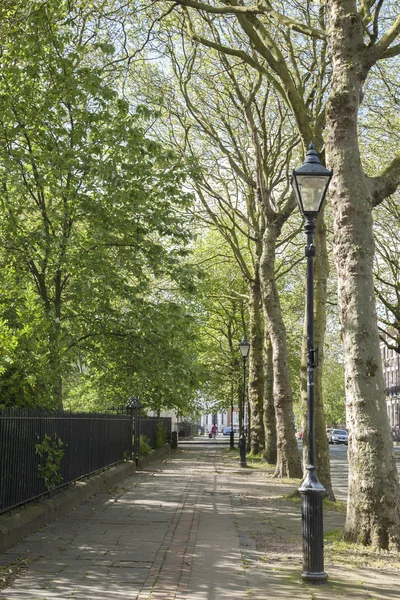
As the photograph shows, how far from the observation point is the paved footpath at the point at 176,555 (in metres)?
7.26

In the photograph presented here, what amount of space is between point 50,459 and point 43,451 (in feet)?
0.68

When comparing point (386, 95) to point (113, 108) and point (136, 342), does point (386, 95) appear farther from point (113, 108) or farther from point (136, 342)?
point (136, 342)

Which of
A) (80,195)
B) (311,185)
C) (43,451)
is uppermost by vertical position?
(80,195)

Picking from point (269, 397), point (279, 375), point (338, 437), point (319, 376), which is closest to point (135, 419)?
point (269, 397)

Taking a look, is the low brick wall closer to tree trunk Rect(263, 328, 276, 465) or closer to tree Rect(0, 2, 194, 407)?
tree Rect(0, 2, 194, 407)

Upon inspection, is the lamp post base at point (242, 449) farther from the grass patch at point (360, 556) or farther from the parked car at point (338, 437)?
the parked car at point (338, 437)

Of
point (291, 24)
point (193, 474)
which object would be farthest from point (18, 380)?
point (193, 474)

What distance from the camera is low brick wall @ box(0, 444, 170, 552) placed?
943 cm

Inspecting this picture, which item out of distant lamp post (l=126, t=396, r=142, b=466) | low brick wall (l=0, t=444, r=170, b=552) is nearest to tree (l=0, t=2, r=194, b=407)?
low brick wall (l=0, t=444, r=170, b=552)

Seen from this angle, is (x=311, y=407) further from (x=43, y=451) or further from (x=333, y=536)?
(x=43, y=451)

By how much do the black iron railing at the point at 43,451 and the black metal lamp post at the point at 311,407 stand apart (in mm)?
3863

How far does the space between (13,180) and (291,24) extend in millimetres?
6006

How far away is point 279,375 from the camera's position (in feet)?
66.9

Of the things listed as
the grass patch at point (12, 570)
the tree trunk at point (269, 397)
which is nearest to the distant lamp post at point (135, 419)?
the tree trunk at point (269, 397)
